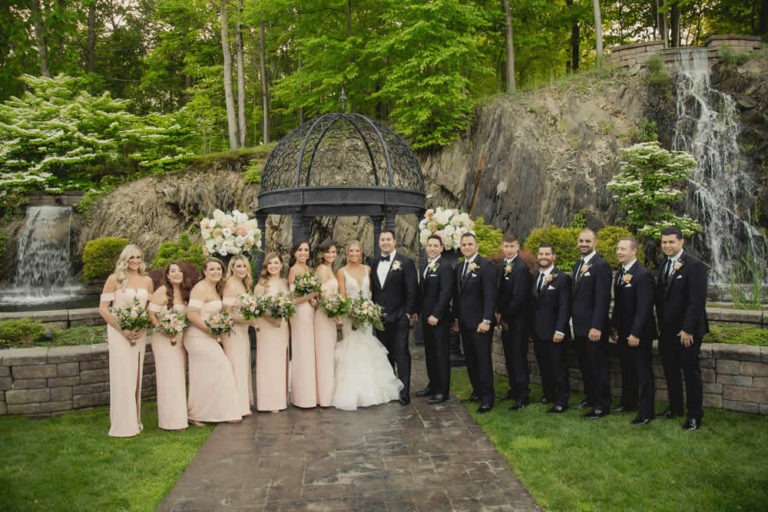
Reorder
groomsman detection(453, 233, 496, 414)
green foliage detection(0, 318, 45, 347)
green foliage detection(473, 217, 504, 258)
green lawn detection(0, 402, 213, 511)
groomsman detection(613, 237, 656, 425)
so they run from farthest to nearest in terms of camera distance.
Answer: green foliage detection(473, 217, 504, 258) → green foliage detection(0, 318, 45, 347) → groomsman detection(453, 233, 496, 414) → groomsman detection(613, 237, 656, 425) → green lawn detection(0, 402, 213, 511)

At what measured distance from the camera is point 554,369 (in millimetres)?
6312

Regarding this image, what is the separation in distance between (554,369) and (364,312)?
243cm

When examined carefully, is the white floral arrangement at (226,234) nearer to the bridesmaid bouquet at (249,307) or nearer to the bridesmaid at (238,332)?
the bridesmaid at (238,332)

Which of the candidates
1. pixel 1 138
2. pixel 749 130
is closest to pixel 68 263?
pixel 1 138

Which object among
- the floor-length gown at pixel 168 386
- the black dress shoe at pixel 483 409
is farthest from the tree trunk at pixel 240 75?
the black dress shoe at pixel 483 409

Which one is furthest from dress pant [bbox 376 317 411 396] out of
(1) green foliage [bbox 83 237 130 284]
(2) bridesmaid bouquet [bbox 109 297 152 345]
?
(1) green foliage [bbox 83 237 130 284]

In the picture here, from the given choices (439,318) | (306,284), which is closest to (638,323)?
(439,318)

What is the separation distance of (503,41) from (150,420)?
2147 centimetres

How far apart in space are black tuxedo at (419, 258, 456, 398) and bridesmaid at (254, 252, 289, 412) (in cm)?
184

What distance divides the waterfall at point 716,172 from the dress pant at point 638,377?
30.9 feet

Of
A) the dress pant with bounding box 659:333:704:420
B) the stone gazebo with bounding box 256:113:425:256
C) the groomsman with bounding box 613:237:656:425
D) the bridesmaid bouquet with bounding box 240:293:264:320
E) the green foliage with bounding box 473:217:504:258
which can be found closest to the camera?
the dress pant with bounding box 659:333:704:420

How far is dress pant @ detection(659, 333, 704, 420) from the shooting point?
547 centimetres

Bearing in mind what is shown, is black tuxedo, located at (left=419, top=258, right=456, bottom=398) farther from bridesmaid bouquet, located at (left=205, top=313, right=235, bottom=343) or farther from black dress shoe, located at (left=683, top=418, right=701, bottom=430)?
black dress shoe, located at (left=683, top=418, right=701, bottom=430)

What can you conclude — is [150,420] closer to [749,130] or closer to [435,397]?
[435,397]
